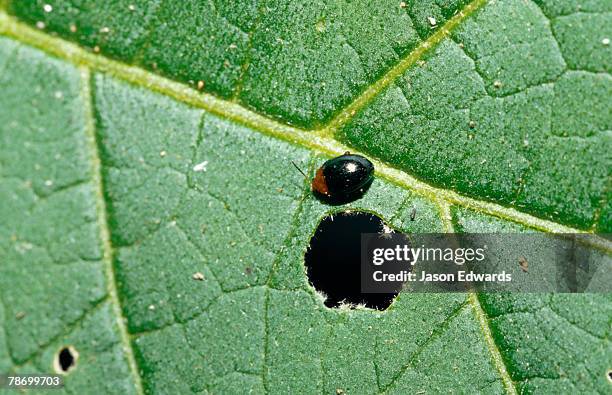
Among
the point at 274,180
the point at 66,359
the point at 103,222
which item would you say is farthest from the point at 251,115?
the point at 66,359

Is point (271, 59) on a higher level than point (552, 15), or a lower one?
lower

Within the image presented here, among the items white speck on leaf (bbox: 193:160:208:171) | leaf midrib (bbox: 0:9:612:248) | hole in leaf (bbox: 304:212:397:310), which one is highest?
leaf midrib (bbox: 0:9:612:248)

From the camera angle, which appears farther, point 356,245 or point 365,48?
point 356,245

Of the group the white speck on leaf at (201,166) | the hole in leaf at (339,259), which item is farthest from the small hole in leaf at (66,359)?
the hole in leaf at (339,259)

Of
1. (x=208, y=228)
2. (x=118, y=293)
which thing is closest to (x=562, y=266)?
(x=208, y=228)

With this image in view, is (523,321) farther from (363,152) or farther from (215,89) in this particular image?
(215,89)

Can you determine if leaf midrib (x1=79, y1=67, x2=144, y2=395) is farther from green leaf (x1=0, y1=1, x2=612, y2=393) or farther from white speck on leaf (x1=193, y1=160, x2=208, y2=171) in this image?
white speck on leaf (x1=193, y1=160, x2=208, y2=171)

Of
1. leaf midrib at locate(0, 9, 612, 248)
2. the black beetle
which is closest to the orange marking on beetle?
the black beetle

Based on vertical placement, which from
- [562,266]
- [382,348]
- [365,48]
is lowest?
[382,348]
